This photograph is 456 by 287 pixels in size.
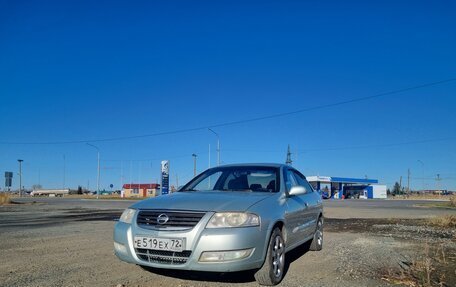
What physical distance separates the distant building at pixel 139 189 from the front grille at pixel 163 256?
9033 centimetres

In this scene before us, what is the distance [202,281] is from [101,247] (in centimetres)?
365

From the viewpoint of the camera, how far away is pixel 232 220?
4746 millimetres

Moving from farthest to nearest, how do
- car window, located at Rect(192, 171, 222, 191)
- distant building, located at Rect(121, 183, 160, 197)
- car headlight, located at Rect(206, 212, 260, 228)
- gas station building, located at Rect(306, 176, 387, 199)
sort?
1. distant building, located at Rect(121, 183, 160, 197)
2. gas station building, located at Rect(306, 176, 387, 199)
3. car window, located at Rect(192, 171, 222, 191)
4. car headlight, located at Rect(206, 212, 260, 228)

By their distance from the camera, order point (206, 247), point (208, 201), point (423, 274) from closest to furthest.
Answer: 1. point (206, 247)
2. point (208, 201)
3. point (423, 274)

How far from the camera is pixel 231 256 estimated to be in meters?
4.57

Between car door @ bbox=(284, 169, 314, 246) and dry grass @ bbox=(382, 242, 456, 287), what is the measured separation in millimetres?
1345

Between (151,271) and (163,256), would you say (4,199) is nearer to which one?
(151,271)

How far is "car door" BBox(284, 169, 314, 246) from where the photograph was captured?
5927 mm

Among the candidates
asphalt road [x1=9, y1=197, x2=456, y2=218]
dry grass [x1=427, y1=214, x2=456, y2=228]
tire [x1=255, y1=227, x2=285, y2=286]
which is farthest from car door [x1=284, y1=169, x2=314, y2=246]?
asphalt road [x1=9, y1=197, x2=456, y2=218]

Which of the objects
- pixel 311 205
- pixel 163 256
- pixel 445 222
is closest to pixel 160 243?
pixel 163 256

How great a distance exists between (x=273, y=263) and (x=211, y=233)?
1.05m

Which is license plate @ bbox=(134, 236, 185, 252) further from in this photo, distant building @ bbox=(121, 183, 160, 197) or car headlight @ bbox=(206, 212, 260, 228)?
distant building @ bbox=(121, 183, 160, 197)

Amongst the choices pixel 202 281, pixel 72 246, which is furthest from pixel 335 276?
pixel 72 246

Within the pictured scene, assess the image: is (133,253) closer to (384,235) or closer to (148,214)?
(148,214)
